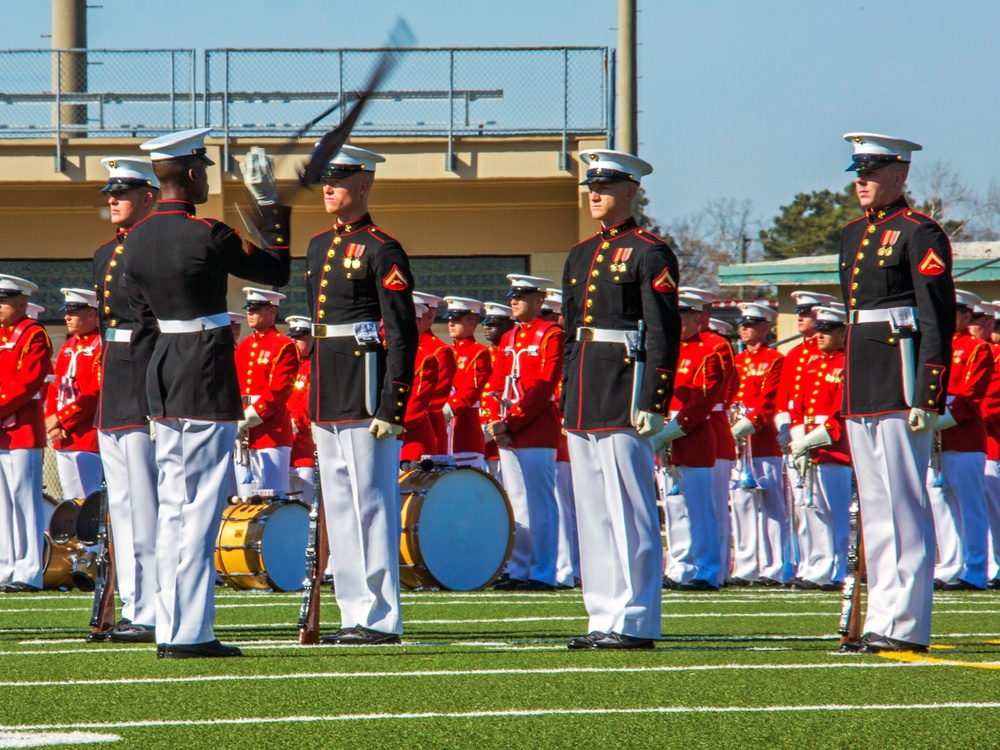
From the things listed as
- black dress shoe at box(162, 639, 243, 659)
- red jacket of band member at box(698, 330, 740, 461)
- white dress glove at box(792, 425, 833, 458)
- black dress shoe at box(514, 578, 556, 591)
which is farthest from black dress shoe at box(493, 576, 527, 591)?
black dress shoe at box(162, 639, 243, 659)

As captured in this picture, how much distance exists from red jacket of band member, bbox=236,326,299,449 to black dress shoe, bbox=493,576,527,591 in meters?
2.38

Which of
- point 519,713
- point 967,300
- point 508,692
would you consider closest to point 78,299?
point 967,300

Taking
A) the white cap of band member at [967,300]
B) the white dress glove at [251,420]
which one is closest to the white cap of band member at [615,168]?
the white cap of band member at [967,300]

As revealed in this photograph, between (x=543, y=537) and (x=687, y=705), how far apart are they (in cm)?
710

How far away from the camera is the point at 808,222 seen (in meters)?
61.4

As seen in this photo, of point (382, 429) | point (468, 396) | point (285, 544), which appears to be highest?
point (468, 396)

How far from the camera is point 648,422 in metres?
7.15

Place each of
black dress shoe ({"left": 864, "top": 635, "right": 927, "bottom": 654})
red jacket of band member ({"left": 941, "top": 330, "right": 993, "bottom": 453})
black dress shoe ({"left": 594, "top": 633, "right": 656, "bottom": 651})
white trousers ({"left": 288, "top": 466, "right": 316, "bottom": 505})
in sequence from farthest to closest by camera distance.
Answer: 1. white trousers ({"left": 288, "top": 466, "right": 316, "bottom": 505})
2. red jacket of band member ({"left": 941, "top": 330, "right": 993, "bottom": 453})
3. black dress shoe ({"left": 594, "top": 633, "right": 656, "bottom": 651})
4. black dress shoe ({"left": 864, "top": 635, "right": 927, "bottom": 654})

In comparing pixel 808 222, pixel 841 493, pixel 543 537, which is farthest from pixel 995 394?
pixel 808 222

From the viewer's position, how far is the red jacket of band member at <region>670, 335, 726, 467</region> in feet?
40.0

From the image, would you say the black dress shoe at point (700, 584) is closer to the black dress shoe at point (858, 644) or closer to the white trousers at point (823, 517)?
the white trousers at point (823, 517)

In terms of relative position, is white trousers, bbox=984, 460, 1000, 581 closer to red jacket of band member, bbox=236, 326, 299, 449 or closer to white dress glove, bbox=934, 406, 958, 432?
white dress glove, bbox=934, 406, 958, 432

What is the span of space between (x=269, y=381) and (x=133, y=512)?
588 cm

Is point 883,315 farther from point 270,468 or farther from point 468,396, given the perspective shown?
point 270,468
